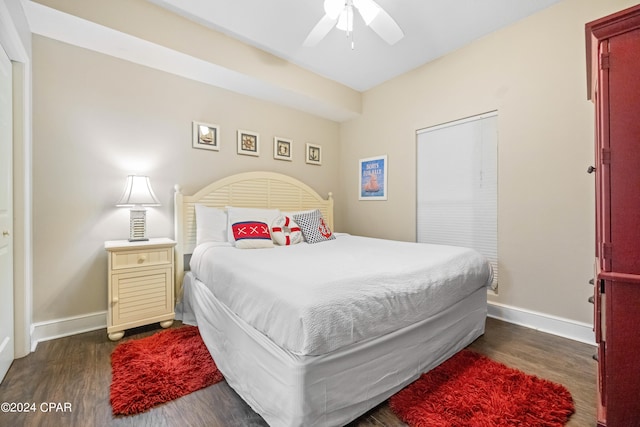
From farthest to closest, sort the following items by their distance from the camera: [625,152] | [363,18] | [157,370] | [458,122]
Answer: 1. [458,122]
2. [363,18]
3. [157,370]
4. [625,152]

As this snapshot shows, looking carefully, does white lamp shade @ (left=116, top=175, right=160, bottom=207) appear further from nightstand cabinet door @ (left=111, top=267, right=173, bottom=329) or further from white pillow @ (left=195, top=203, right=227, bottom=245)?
nightstand cabinet door @ (left=111, top=267, right=173, bottom=329)

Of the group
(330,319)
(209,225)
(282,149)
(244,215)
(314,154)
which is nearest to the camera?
(330,319)

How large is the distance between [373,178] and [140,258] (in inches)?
113

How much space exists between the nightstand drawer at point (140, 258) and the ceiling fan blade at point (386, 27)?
8.10ft

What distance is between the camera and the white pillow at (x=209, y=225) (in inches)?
108

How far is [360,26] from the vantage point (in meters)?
2.60

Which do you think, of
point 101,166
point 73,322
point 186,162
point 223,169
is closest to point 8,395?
point 73,322

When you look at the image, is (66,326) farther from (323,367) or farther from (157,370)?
(323,367)

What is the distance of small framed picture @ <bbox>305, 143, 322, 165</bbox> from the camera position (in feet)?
13.2

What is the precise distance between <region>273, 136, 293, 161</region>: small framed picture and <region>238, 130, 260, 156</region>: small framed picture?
0.82 ft

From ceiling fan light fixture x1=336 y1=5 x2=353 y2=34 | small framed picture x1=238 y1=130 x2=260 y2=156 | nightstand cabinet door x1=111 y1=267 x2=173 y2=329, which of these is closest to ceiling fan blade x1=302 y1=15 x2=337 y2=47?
ceiling fan light fixture x1=336 y1=5 x2=353 y2=34

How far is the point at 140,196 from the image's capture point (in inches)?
95.8

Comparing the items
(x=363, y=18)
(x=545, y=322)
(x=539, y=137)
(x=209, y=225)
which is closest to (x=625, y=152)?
(x=539, y=137)

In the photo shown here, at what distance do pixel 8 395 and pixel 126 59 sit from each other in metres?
2.64
